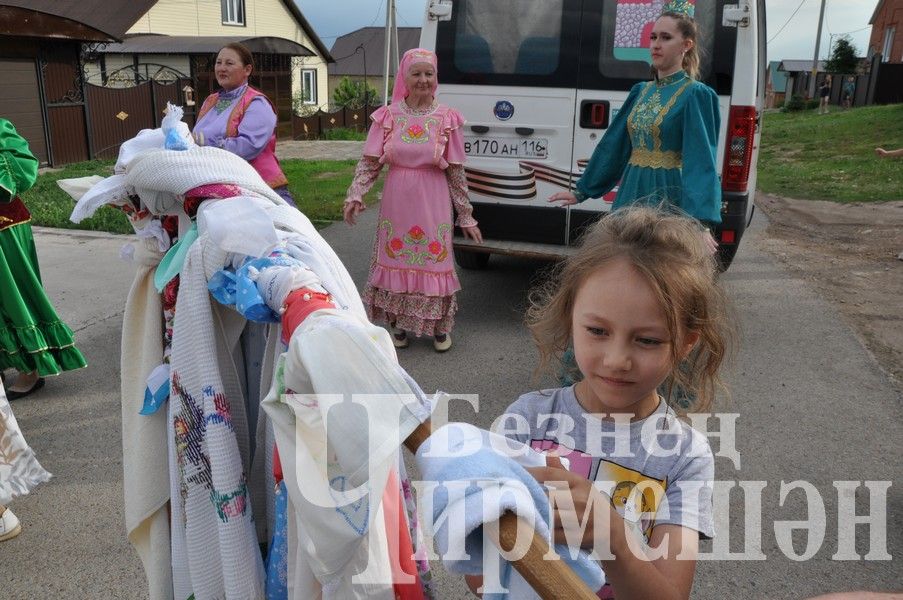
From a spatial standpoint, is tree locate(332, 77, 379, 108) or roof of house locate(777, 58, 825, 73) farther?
roof of house locate(777, 58, 825, 73)

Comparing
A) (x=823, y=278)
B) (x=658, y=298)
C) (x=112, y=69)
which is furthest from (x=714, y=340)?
(x=112, y=69)

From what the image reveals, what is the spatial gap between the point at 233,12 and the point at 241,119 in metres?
24.2

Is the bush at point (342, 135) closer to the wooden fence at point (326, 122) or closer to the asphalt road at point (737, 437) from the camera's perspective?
the wooden fence at point (326, 122)

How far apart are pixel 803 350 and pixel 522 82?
2.66 m

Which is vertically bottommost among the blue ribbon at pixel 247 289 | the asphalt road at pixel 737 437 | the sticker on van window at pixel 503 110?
the asphalt road at pixel 737 437

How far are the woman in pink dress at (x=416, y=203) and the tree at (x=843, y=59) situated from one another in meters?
43.4

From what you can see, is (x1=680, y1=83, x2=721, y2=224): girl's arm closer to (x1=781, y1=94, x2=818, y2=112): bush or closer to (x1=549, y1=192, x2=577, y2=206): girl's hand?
(x1=549, y1=192, x2=577, y2=206): girl's hand

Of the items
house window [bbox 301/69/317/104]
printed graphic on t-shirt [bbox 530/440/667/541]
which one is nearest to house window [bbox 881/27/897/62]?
house window [bbox 301/69/317/104]

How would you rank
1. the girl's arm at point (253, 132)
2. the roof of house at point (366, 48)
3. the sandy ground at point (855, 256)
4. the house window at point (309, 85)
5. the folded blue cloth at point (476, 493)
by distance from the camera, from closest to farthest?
the folded blue cloth at point (476, 493) → the girl's arm at point (253, 132) → the sandy ground at point (855, 256) → the house window at point (309, 85) → the roof of house at point (366, 48)

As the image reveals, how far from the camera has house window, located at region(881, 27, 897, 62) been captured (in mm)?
41781

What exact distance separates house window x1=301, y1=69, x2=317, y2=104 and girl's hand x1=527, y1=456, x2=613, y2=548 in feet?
105

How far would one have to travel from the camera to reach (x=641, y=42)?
5.04 metres

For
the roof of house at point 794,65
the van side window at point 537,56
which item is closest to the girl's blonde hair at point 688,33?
the van side window at point 537,56

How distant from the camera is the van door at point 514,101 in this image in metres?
5.29
